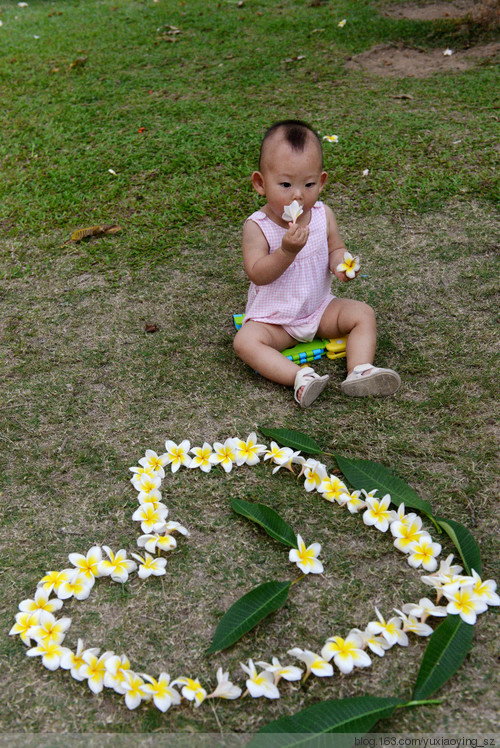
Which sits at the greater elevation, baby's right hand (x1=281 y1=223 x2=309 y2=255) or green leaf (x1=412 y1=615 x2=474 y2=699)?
baby's right hand (x1=281 y1=223 x2=309 y2=255)

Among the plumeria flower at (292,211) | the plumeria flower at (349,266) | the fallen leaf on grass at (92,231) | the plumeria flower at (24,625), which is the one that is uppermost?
the plumeria flower at (292,211)

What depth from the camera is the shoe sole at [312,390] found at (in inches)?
97.8

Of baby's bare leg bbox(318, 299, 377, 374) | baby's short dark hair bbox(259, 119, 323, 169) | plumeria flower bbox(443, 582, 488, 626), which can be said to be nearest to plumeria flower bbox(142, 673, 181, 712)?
plumeria flower bbox(443, 582, 488, 626)

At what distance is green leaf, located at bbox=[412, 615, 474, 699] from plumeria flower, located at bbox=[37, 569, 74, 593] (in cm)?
98

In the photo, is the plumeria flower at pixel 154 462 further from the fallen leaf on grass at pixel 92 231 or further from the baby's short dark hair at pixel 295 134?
the fallen leaf on grass at pixel 92 231

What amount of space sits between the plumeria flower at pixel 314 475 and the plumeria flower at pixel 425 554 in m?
0.38

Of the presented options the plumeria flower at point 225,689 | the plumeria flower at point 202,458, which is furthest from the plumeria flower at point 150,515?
the plumeria flower at point 225,689

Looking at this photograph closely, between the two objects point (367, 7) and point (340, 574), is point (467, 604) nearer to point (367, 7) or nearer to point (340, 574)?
point (340, 574)

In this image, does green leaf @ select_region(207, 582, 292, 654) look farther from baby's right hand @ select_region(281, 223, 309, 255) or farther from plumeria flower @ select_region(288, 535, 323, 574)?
baby's right hand @ select_region(281, 223, 309, 255)

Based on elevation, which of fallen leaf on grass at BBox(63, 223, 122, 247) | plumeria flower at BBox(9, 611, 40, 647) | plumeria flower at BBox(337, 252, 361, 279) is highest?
plumeria flower at BBox(337, 252, 361, 279)

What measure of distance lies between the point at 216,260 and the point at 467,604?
2.26m

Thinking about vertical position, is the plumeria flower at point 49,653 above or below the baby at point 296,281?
below

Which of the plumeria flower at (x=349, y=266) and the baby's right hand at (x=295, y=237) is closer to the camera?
the baby's right hand at (x=295, y=237)

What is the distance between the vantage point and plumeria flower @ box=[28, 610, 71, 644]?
5.75ft
